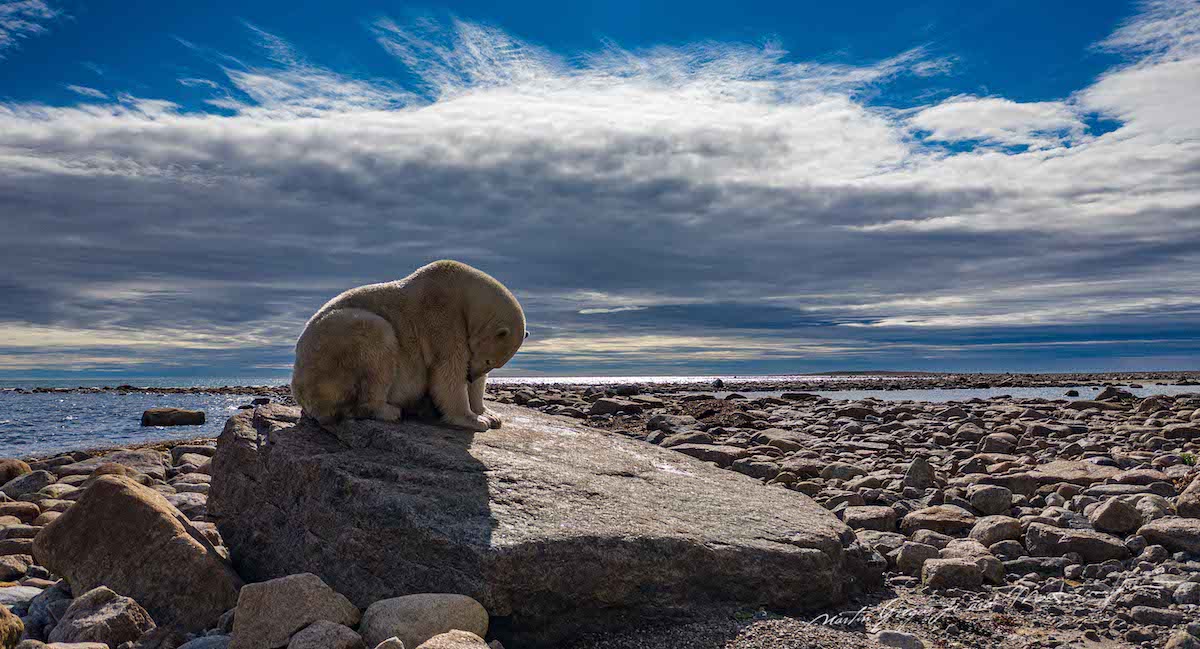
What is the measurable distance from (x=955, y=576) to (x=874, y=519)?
5.59 feet

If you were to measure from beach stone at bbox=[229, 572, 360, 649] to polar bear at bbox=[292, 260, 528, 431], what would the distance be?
2460 mm

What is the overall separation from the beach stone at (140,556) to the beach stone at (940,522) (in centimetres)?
578

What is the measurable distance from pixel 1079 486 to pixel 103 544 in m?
9.67

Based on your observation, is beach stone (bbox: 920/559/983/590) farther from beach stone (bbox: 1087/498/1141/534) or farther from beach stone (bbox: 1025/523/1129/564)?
beach stone (bbox: 1087/498/1141/534)

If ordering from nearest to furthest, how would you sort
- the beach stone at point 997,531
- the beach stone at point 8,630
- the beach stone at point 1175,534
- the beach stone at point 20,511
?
the beach stone at point 8,630 → the beach stone at point 1175,534 → the beach stone at point 997,531 → the beach stone at point 20,511

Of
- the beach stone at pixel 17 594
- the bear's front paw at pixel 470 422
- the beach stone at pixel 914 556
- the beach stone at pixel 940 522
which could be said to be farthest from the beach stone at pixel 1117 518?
the beach stone at pixel 17 594

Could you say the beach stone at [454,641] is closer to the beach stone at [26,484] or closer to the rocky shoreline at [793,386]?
the beach stone at [26,484]

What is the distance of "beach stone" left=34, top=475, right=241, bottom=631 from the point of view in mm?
5445

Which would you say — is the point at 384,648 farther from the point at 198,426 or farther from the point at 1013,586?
the point at 198,426

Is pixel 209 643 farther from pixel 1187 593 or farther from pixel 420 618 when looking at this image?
pixel 1187 593

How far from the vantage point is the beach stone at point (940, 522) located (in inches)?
295

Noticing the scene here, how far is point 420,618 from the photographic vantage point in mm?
4219

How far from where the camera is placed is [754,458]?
38.8 ft

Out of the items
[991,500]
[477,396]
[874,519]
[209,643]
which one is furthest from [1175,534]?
[209,643]
